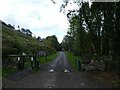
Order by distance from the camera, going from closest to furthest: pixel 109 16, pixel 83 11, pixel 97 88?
1. pixel 97 88
2. pixel 109 16
3. pixel 83 11

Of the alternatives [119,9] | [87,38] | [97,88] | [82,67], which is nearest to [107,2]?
[119,9]

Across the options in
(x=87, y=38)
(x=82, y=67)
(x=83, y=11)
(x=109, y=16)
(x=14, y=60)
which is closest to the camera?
(x=109, y=16)

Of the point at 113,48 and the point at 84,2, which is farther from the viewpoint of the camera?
the point at 84,2

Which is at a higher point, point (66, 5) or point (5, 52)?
point (66, 5)

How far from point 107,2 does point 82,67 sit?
7653 mm

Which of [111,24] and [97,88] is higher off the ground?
[111,24]

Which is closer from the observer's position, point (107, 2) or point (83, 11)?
point (107, 2)

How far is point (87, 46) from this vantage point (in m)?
51.6

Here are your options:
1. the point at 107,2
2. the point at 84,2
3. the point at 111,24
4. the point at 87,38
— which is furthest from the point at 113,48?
the point at 87,38

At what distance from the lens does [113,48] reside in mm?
26484

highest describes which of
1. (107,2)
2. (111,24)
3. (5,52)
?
(107,2)

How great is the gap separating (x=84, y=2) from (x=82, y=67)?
791 cm

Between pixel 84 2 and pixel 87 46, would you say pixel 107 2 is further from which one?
pixel 87 46

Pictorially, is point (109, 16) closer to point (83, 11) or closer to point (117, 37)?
point (117, 37)
